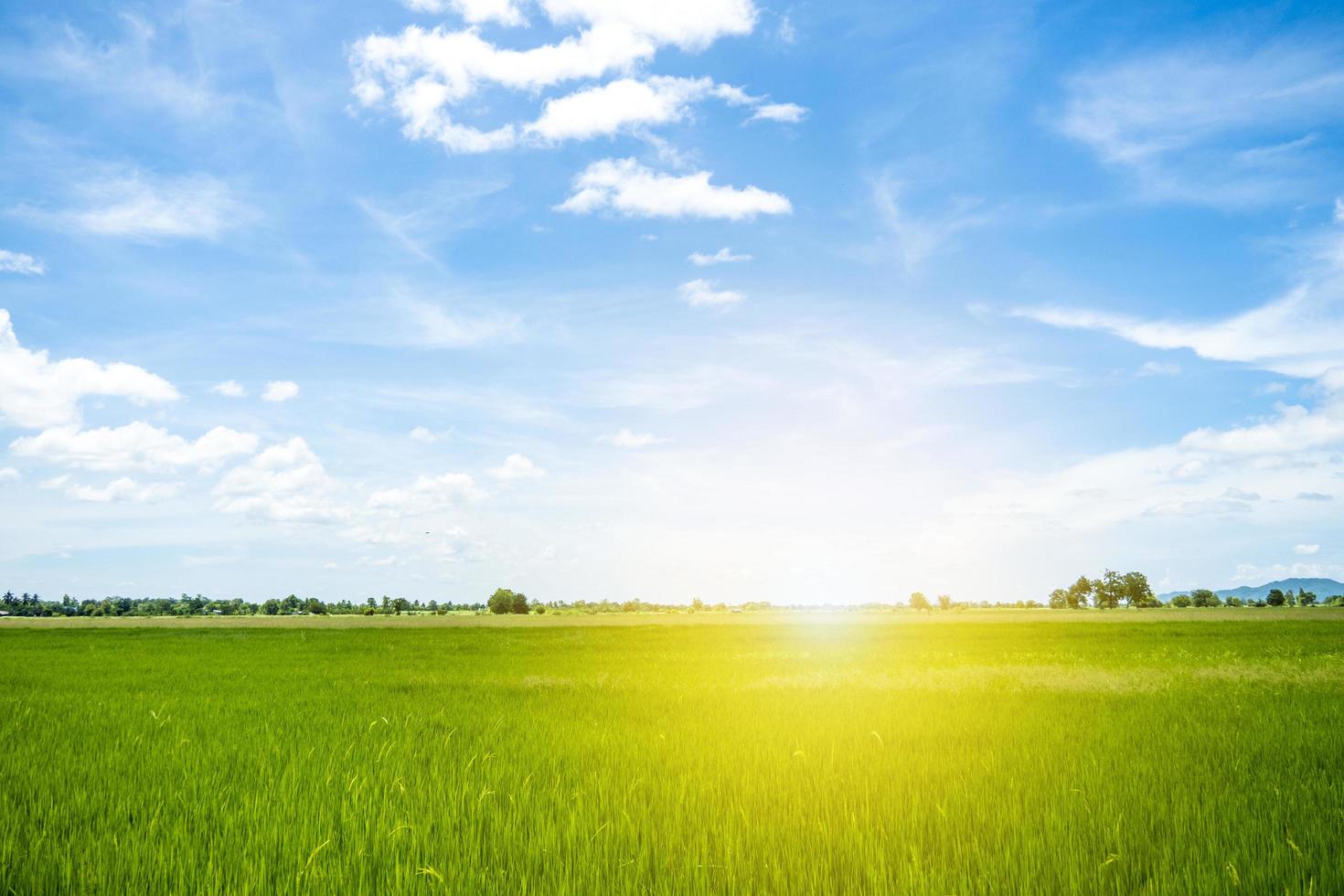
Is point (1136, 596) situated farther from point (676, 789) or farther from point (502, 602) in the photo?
point (676, 789)

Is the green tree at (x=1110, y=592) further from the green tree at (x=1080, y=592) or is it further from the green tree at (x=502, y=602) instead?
the green tree at (x=502, y=602)

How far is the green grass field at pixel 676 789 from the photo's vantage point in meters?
4.88

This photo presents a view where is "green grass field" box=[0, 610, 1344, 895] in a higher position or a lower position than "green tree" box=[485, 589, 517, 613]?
higher

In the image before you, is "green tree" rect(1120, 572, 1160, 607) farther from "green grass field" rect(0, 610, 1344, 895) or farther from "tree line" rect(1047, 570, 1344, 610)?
"green grass field" rect(0, 610, 1344, 895)

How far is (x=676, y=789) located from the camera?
22.5 ft

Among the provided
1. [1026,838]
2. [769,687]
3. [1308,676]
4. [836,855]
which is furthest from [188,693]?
[1308,676]

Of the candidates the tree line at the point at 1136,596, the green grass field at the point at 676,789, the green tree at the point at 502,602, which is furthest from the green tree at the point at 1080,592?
the green grass field at the point at 676,789

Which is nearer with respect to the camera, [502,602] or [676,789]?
[676,789]

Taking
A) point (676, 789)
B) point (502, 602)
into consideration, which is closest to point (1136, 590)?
point (502, 602)

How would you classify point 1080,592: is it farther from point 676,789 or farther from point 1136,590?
point 676,789

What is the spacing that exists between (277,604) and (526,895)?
15601 cm

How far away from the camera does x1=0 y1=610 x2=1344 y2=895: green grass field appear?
488 centimetres

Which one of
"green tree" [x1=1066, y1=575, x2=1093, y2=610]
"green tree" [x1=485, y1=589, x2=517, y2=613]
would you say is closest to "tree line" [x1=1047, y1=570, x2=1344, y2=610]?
"green tree" [x1=1066, y1=575, x2=1093, y2=610]

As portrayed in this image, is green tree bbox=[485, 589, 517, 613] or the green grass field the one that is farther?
green tree bbox=[485, 589, 517, 613]
